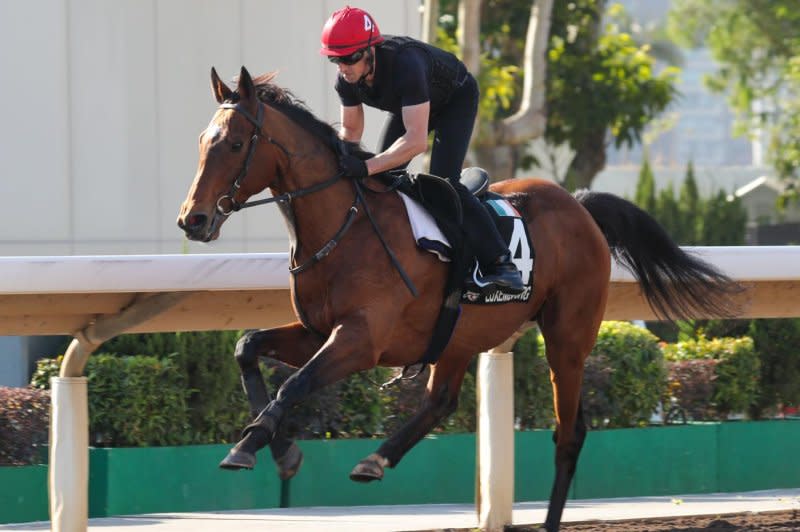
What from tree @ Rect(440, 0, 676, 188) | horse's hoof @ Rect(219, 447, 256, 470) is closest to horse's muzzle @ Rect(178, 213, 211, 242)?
horse's hoof @ Rect(219, 447, 256, 470)

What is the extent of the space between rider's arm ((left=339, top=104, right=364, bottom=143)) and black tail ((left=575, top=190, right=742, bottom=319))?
1.60m

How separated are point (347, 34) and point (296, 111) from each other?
16.2 inches

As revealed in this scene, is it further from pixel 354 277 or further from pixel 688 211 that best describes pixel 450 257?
pixel 688 211

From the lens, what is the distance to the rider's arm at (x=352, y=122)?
21.7ft

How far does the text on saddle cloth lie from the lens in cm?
635

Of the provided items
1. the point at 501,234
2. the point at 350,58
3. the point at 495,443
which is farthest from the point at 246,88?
the point at 495,443

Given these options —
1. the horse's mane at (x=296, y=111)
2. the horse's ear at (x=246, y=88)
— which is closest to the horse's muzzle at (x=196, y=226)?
the horse's ear at (x=246, y=88)

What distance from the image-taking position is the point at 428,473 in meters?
9.02

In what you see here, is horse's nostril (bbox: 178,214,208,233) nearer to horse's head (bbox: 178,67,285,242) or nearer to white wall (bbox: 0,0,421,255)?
horse's head (bbox: 178,67,285,242)

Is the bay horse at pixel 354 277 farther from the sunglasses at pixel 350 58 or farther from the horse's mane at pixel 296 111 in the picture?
the sunglasses at pixel 350 58

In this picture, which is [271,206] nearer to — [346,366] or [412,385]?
[412,385]

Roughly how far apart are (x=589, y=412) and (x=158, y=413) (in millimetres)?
2790

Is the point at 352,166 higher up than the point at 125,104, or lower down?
lower down

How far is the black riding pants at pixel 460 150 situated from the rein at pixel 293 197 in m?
0.42
